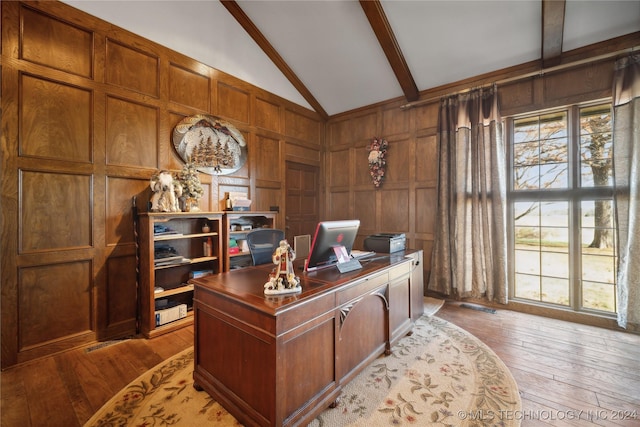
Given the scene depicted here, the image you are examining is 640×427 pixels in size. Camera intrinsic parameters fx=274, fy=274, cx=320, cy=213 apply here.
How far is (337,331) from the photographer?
5.69 feet

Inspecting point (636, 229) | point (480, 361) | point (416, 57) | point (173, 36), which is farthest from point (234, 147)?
point (636, 229)

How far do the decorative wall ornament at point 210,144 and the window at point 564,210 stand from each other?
359cm

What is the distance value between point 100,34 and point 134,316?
2805 millimetres

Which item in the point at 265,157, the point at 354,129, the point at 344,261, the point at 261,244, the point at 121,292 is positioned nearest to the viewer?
the point at 344,261

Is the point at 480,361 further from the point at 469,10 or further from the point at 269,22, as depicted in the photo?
the point at 269,22

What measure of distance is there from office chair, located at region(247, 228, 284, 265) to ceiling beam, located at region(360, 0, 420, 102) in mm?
2675

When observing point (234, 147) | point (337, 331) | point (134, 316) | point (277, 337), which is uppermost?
point (234, 147)

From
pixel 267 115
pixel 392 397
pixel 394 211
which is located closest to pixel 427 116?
pixel 394 211

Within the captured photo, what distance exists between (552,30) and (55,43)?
4.75 m

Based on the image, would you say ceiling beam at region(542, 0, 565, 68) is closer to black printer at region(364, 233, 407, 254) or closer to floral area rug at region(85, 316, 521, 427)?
black printer at region(364, 233, 407, 254)

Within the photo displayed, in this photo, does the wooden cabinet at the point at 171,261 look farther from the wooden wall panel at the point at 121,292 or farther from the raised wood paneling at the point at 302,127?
the raised wood paneling at the point at 302,127

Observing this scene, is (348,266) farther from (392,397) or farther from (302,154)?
(302,154)

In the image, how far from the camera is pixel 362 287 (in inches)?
77.8

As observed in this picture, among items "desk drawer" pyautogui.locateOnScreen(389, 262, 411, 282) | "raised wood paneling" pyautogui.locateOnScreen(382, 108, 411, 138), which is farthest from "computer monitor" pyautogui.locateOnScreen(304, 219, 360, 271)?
"raised wood paneling" pyautogui.locateOnScreen(382, 108, 411, 138)
